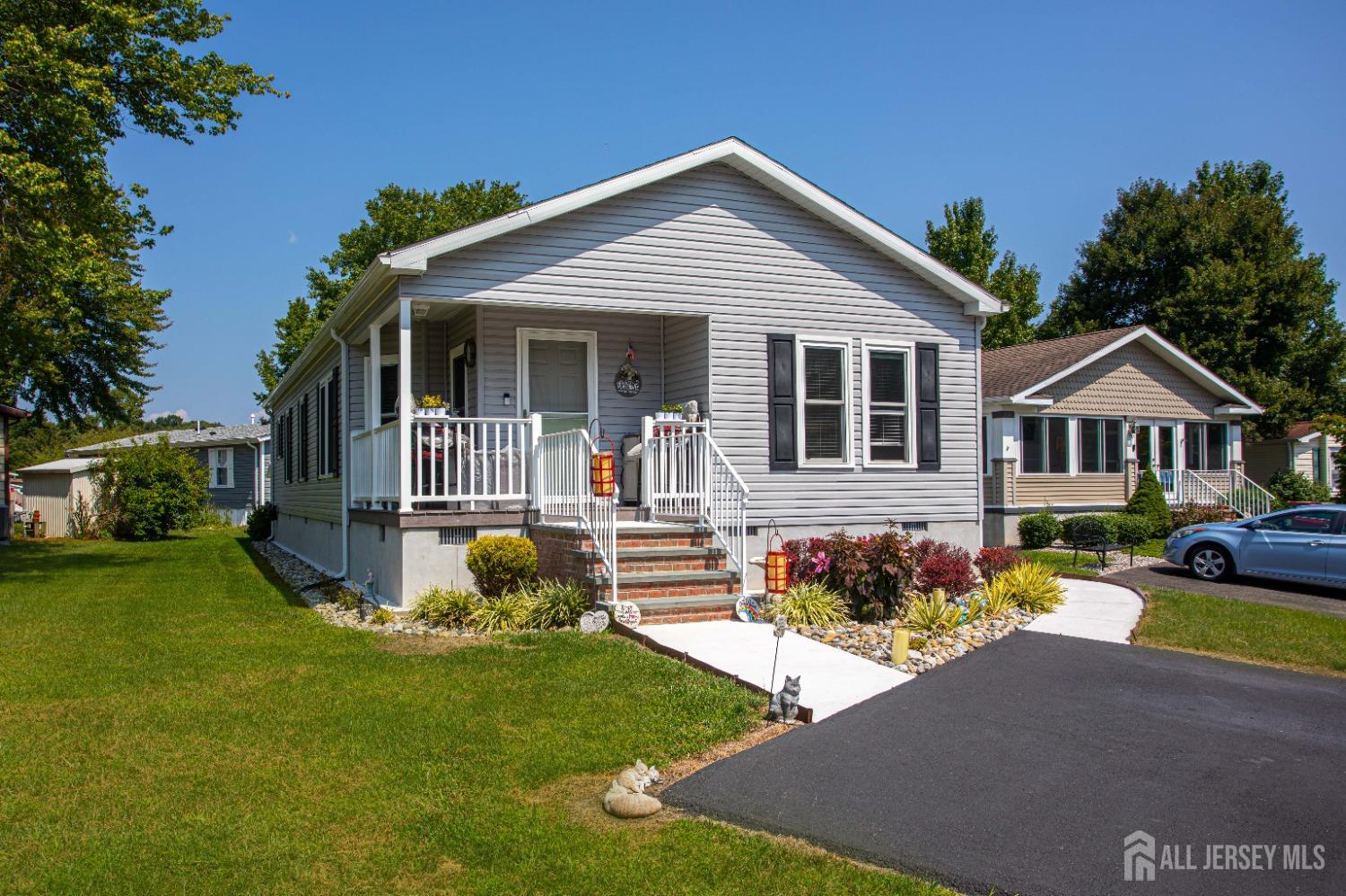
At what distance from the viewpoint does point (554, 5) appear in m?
14.0

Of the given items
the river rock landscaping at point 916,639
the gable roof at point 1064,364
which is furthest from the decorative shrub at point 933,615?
the gable roof at point 1064,364

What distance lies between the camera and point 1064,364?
2145 cm

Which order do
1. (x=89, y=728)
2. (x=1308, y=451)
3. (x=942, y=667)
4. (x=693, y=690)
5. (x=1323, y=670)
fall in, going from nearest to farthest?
(x=89, y=728) → (x=693, y=690) → (x=942, y=667) → (x=1323, y=670) → (x=1308, y=451)

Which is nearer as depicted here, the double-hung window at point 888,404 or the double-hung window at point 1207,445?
the double-hung window at point 888,404

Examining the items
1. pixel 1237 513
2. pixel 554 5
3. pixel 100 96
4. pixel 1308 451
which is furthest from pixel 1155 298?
pixel 100 96

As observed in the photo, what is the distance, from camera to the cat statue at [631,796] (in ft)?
14.7

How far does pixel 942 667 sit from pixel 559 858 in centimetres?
442

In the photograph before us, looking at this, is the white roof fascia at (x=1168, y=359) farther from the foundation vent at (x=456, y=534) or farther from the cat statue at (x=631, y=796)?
the cat statue at (x=631, y=796)

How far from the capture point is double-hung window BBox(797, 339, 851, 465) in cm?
1212

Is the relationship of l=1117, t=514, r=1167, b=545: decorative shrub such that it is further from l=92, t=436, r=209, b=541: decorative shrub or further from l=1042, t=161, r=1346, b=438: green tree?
l=92, t=436, r=209, b=541: decorative shrub

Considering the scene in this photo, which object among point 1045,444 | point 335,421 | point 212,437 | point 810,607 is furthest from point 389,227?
point 810,607

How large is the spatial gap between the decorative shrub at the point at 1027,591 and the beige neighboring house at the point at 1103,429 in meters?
9.79

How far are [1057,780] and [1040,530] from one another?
15.7 m

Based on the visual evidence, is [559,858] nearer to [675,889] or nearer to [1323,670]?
[675,889]
